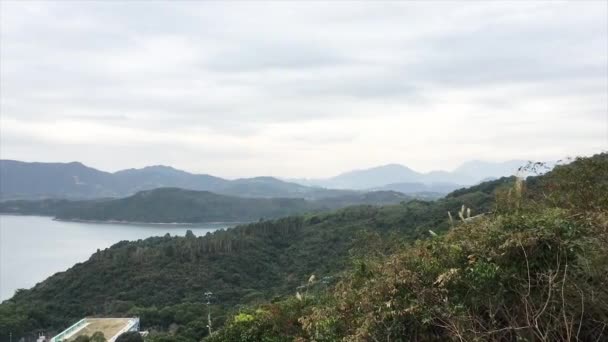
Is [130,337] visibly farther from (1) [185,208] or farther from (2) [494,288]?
(1) [185,208]

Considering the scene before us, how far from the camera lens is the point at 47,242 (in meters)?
67.4

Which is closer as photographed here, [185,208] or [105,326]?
[105,326]

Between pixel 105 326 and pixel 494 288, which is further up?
pixel 494 288

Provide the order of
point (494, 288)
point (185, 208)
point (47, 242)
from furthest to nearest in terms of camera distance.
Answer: point (185, 208)
point (47, 242)
point (494, 288)

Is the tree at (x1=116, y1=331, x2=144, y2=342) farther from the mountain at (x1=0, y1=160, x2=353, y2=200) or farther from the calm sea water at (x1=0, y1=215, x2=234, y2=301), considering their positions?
the mountain at (x1=0, y1=160, x2=353, y2=200)

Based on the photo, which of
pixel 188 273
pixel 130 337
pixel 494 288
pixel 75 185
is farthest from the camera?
pixel 75 185

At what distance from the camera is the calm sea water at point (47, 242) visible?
154 feet

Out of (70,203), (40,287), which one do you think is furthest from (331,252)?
(70,203)

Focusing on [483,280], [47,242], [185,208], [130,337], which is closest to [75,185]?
[185,208]

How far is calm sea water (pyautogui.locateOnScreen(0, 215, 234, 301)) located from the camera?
47062 mm

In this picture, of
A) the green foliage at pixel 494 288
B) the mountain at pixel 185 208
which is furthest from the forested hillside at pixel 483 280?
the mountain at pixel 185 208

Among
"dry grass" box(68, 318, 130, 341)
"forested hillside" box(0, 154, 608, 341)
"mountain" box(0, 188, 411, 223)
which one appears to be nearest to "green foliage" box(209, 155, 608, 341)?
"forested hillside" box(0, 154, 608, 341)

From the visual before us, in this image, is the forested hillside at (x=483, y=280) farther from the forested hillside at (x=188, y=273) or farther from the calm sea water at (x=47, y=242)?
the calm sea water at (x=47, y=242)

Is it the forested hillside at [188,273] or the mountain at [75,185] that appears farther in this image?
the mountain at [75,185]
